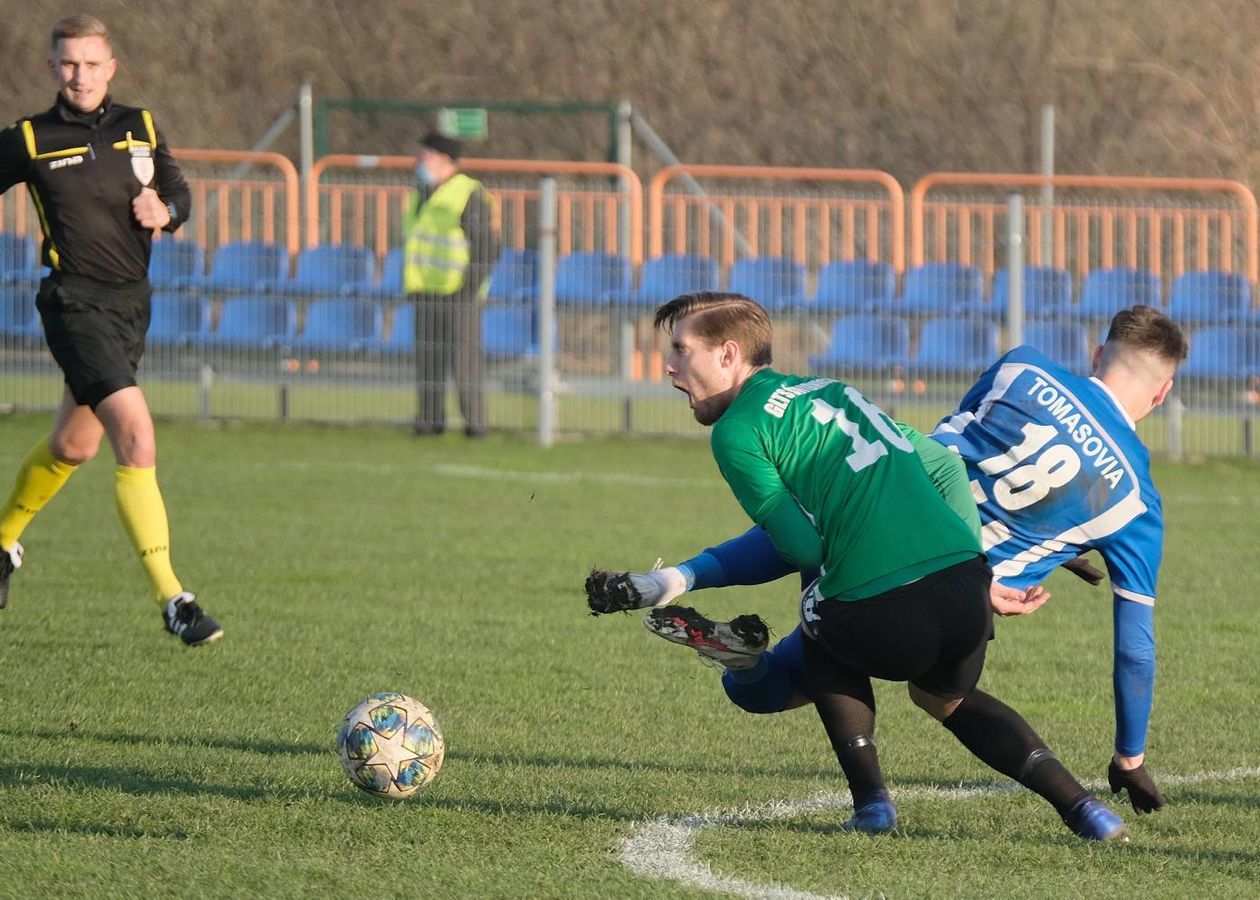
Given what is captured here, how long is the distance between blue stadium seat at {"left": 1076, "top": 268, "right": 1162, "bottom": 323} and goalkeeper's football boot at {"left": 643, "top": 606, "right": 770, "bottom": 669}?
10206 millimetres

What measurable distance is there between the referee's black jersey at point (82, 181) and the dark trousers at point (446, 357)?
740 cm

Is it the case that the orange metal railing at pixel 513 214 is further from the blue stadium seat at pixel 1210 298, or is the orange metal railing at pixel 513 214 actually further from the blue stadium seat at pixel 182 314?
the blue stadium seat at pixel 1210 298

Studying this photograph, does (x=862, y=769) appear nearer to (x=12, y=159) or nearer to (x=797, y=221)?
(x=12, y=159)

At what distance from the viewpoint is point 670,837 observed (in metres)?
4.54

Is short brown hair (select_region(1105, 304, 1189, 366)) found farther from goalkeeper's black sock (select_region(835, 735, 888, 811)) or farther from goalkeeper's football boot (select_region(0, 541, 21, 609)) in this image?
goalkeeper's football boot (select_region(0, 541, 21, 609))

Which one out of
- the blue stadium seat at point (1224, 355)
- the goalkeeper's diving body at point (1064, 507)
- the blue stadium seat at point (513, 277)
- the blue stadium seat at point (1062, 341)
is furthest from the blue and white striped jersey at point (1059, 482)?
the blue stadium seat at point (513, 277)

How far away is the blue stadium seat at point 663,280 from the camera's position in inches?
582

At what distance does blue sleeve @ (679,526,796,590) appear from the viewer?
15.1 feet

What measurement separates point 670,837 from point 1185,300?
1058cm

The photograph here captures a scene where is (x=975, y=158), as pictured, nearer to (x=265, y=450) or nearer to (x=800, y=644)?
(x=265, y=450)

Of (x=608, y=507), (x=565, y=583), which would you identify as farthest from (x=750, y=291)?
(x=565, y=583)

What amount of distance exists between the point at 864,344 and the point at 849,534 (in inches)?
402

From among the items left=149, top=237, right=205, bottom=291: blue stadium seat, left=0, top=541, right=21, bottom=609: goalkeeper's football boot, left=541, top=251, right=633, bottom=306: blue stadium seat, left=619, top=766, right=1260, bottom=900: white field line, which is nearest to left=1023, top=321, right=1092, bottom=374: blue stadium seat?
left=541, top=251, right=633, bottom=306: blue stadium seat

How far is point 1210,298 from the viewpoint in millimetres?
14109
